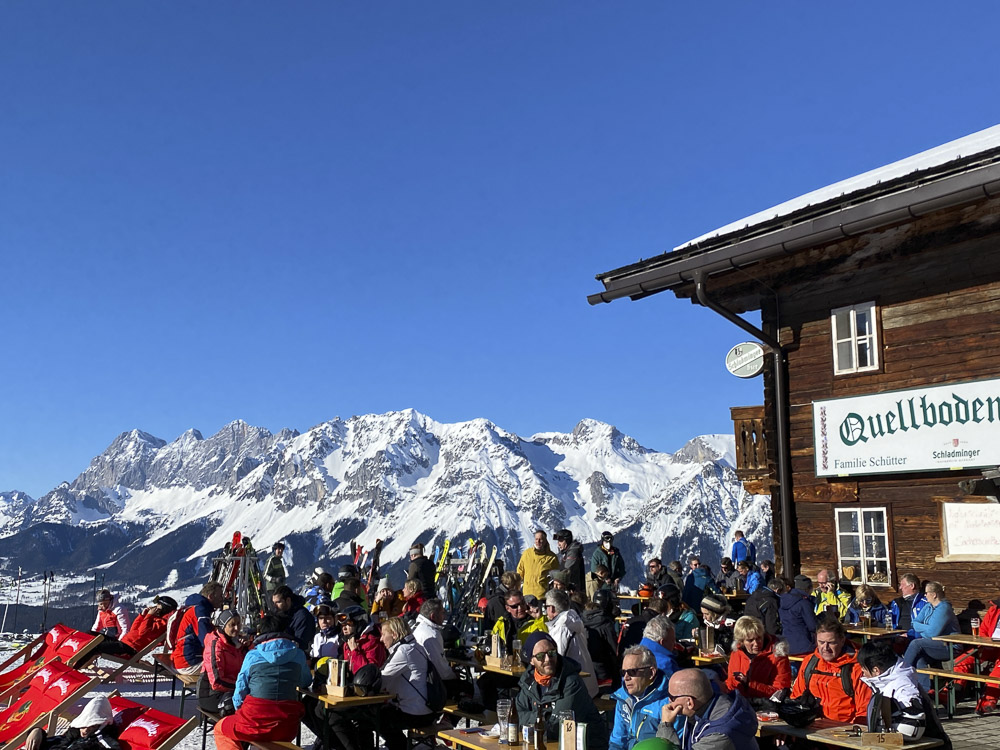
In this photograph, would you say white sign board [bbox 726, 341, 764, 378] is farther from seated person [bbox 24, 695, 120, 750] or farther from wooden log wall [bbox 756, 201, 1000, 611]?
seated person [bbox 24, 695, 120, 750]

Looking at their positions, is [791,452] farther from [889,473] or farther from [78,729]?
[78,729]

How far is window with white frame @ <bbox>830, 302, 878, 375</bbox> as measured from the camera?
13742mm

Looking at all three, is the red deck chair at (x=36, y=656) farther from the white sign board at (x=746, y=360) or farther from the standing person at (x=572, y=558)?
the white sign board at (x=746, y=360)

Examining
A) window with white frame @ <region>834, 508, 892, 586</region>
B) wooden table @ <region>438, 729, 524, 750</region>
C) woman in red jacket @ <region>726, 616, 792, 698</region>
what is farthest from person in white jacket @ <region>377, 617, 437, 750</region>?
window with white frame @ <region>834, 508, 892, 586</region>

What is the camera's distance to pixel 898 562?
13.3 meters

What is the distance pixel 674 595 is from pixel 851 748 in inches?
198

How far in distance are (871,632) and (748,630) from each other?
5.01 m

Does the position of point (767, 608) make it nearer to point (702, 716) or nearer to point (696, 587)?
point (696, 587)

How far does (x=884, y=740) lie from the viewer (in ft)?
19.4

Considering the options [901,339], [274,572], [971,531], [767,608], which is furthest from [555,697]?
[274,572]

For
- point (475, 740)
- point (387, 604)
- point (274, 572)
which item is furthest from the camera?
point (274, 572)

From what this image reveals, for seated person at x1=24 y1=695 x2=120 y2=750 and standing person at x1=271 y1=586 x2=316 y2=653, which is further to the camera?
standing person at x1=271 y1=586 x2=316 y2=653

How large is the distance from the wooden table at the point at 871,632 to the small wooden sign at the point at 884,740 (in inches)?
241

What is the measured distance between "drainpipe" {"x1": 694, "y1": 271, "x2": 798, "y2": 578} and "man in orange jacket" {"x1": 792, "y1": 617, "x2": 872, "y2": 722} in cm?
767
